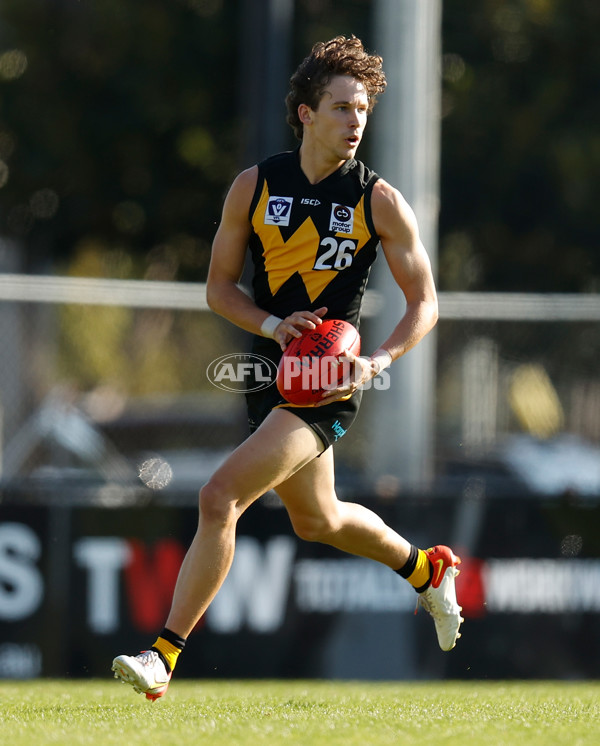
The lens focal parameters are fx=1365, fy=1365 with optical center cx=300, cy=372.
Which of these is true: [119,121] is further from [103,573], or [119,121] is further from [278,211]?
[278,211]

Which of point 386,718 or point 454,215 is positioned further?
point 454,215

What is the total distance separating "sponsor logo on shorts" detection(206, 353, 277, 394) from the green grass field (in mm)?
1379

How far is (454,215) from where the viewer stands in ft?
56.6

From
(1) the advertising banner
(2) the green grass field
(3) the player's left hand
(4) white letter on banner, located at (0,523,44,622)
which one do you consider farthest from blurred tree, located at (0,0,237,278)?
(3) the player's left hand

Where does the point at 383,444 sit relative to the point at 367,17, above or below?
below

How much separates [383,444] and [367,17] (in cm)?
835

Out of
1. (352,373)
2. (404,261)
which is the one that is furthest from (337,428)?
(404,261)

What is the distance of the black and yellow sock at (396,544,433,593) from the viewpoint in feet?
20.2

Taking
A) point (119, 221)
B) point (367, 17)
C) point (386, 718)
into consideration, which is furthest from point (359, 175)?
point (119, 221)

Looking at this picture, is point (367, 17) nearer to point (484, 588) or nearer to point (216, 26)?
point (216, 26)

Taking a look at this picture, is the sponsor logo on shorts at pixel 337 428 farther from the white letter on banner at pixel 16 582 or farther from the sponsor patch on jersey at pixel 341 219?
the white letter on banner at pixel 16 582

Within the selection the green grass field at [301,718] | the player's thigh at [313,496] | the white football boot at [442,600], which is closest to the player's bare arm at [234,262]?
the player's thigh at [313,496]

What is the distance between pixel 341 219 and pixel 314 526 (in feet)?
A: 4.30

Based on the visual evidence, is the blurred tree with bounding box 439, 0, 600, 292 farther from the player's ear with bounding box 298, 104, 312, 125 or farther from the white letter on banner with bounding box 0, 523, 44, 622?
the player's ear with bounding box 298, 104, 312, 125
